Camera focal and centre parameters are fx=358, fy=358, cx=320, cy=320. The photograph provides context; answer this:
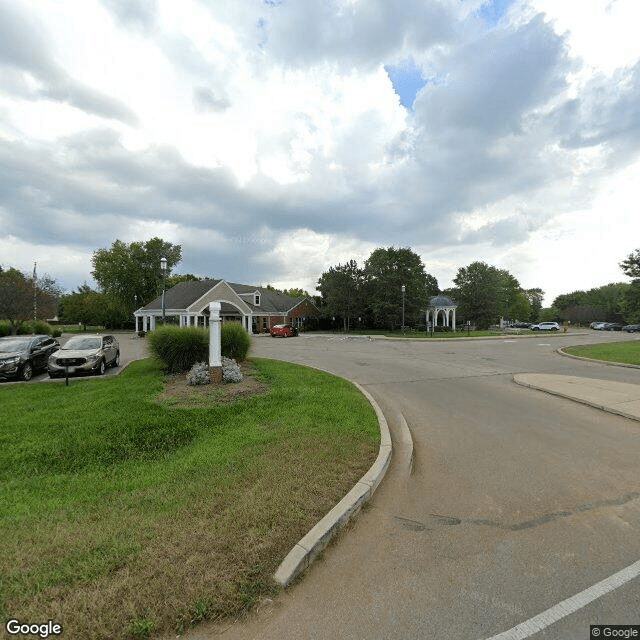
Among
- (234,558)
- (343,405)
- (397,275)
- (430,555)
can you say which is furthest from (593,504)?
(397,275)

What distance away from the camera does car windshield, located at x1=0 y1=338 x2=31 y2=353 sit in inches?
485

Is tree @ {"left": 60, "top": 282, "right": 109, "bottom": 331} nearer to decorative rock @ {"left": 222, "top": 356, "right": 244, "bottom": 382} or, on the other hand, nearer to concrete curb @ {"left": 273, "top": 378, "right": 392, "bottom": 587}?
decorative rock @ {"left": 222, "top": 356, "right": 244, "bottom": 382}

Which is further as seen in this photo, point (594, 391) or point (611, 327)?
point (611, 327)

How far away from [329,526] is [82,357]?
38.9ft

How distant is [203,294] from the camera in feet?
133

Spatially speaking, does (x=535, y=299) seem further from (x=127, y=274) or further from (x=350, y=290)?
(x=127, y=274)

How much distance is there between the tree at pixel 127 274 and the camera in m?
57.3

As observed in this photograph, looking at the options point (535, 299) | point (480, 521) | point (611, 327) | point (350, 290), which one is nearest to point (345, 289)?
point (350, 290)

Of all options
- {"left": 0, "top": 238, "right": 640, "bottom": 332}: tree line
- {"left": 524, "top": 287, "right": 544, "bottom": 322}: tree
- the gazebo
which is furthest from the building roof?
{"left": 524, "top": 287, "right": 544, "bottom": 322}: tree

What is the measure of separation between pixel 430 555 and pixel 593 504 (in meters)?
2.19

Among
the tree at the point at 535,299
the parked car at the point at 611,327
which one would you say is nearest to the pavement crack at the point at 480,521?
the parked car at the point at 611,327

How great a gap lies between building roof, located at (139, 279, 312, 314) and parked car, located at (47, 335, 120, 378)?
2637cm

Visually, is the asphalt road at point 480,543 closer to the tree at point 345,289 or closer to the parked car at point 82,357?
the parked car at point 82,357
